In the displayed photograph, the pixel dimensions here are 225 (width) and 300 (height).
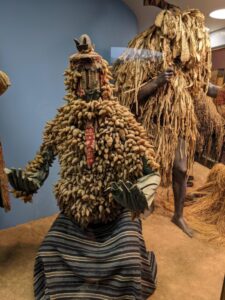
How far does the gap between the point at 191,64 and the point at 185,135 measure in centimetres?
30

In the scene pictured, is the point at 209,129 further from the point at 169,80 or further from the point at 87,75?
Answer: the point at 87,75

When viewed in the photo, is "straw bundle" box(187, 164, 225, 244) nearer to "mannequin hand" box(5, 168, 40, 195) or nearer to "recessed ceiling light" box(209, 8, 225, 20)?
"recessed ceiling light" box(209, 8, 225, 20)

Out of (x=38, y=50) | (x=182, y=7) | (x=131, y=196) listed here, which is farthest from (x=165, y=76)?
(x=131, y=196)

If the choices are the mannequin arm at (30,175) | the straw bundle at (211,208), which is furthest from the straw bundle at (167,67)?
the mannequin arm at (30,175)

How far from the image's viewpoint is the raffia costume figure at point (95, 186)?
101 centimetres

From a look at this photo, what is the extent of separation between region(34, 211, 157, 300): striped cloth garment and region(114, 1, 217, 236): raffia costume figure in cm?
50

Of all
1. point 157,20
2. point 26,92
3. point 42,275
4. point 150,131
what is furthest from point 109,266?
point 157,20

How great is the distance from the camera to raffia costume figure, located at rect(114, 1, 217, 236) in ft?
4.25

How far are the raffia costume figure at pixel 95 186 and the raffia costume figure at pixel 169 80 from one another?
0.32 m

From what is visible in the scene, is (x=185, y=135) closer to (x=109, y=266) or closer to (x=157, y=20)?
(x=157, y=20)

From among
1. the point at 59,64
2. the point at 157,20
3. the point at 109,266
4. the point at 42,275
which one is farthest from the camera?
the point at 59,64

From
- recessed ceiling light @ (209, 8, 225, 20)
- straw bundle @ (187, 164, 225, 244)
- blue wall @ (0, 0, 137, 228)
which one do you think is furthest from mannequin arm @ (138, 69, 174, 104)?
straw bundle @ (187, 164, 225, 244)

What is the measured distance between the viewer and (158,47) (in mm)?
1327

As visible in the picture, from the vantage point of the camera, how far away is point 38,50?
135 centimetres
